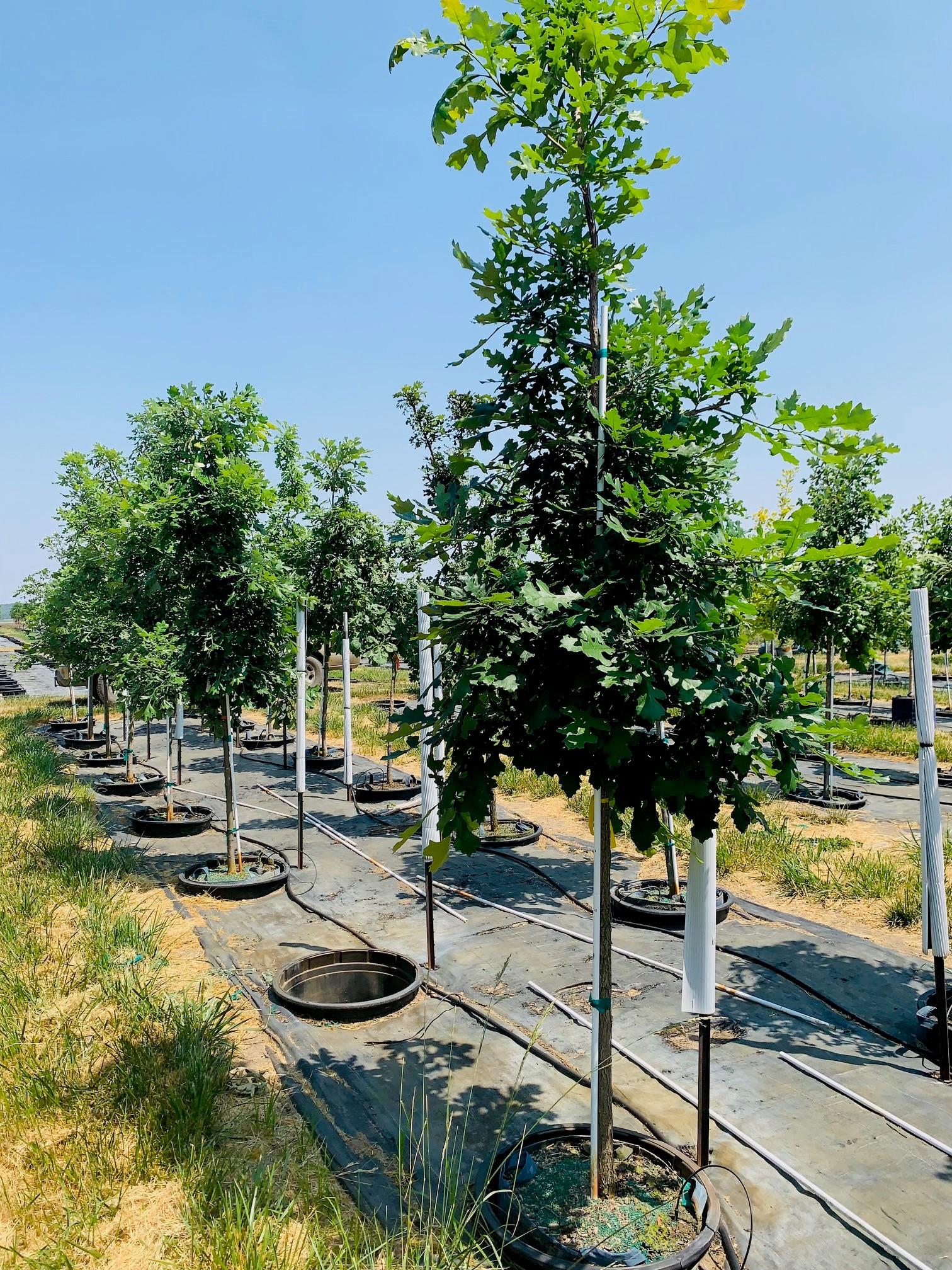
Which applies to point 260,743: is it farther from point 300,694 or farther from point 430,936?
point 430,936

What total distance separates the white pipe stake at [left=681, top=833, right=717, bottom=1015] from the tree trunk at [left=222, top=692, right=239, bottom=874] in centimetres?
654

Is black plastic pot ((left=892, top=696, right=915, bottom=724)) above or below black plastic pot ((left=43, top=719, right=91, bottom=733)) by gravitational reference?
above

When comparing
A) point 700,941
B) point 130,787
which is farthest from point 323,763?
point 700,941

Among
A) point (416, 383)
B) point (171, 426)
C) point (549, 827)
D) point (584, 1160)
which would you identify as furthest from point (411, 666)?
point (584, 1160)

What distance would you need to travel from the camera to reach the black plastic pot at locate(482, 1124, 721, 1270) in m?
3.15

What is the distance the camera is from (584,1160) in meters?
3.91

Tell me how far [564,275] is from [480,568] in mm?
1300

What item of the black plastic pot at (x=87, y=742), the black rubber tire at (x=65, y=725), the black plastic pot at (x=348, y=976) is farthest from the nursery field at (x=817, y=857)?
the black rubber tire at (x=65, y=725)

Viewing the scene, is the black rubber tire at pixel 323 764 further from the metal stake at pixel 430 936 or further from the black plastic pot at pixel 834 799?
the metal stake at pixel 430 936

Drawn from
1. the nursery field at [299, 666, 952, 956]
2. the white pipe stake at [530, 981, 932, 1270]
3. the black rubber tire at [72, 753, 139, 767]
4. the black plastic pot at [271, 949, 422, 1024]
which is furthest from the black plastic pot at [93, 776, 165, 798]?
the white pipe stake at [530, 981, 932, 1270]

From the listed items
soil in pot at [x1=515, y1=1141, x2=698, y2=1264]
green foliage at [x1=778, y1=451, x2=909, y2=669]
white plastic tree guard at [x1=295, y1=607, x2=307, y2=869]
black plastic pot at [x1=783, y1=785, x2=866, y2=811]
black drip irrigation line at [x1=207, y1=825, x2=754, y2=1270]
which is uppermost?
green foliage at [x1=778, y1=451, x2=909, y2=669]

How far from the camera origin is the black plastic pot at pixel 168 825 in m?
11.1

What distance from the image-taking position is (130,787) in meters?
14.2

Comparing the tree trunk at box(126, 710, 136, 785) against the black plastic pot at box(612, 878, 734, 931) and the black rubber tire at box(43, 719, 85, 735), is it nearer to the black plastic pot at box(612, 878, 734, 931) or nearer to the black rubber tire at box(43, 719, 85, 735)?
the black rubber tire at box(43, 719, 85, 735)
